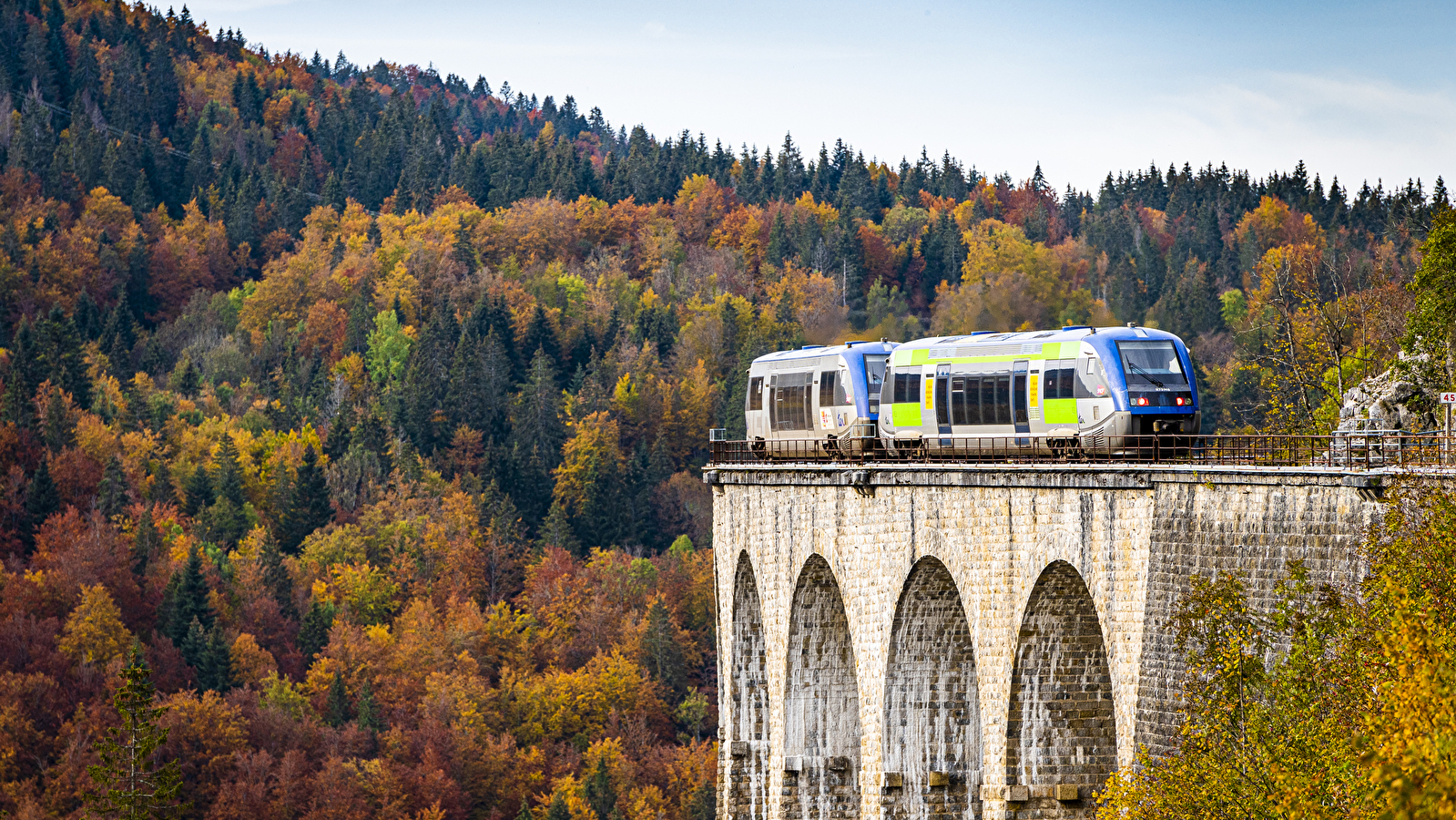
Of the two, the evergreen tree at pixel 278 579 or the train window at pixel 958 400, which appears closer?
the train window at pixel 958 400

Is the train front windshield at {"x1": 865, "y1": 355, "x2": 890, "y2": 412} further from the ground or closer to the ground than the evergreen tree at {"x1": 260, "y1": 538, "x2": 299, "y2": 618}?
further from the ground

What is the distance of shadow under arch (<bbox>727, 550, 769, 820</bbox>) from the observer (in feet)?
194

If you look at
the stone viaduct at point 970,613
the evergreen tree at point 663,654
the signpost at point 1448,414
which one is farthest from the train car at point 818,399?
the evergreen tree at point 663,654

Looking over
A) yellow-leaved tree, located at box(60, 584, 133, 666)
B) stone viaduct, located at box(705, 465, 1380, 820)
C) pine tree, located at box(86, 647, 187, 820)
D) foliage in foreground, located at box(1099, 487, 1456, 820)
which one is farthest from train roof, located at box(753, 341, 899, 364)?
yellow-leaved tree, located at box(60, 584, 133, 666)

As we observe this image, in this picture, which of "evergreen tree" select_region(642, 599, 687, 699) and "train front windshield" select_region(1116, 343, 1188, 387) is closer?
"train front windshield" select_region(1116, 343, 1188, 387)

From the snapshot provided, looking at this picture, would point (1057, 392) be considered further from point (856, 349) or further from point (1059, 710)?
point (856, 349)

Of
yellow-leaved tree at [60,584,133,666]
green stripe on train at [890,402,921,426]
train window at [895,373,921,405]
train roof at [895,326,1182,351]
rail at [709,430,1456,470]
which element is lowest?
yellow-leaved tree at [60,584,133,666]

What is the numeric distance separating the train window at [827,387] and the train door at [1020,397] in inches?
433

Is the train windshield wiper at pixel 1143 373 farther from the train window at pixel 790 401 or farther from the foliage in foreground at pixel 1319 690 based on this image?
the train window at pixel 790 401

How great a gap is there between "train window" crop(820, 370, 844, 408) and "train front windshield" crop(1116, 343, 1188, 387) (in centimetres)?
1364

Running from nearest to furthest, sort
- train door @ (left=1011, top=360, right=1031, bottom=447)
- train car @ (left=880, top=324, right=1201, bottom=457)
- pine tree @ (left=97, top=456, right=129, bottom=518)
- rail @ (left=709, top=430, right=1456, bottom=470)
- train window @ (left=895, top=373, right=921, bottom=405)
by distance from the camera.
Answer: rail @ (left=709, top=430, right=1456, bottom=470), train car @ (left=880, top=324, right=1201, bottom=457), train door @ (left=1011, top=360, right=1031, bottom=447), train window @ (left=895, top=373, right=921, bottom=405), pine tree @ (left=97, top=456, right=129, bottom=518)

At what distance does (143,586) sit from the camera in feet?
485

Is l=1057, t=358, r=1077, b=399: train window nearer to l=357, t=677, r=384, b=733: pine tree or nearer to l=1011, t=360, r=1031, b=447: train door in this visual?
l=1011, t=360, r=1031, b=447: train door

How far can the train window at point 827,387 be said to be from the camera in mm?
55531
